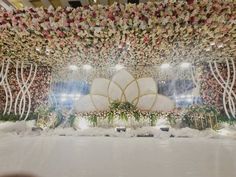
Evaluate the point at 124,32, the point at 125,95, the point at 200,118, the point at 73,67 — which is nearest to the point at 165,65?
the point at 125,95

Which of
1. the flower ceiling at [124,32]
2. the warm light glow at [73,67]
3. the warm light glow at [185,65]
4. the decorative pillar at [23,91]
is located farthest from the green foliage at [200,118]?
the decorative pillar at [23,91]

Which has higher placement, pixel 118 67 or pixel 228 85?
pixel 118 67

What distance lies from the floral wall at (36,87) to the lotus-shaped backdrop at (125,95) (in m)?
1.10

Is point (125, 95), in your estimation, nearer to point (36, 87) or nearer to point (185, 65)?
point (185, 65)

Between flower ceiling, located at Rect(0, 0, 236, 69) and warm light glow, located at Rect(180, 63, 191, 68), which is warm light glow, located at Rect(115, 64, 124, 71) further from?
warm light glow, located at Rect(180, 63, 191, 68)

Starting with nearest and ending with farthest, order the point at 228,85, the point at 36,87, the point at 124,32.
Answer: the point at 124,32
the point at 228,85
the point at 36,87

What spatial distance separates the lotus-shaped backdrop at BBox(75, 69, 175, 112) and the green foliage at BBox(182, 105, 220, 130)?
131 centimetres

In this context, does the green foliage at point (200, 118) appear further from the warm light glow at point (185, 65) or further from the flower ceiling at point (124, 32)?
the warm light glow at point (185, 65)

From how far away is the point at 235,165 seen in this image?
2260 mm

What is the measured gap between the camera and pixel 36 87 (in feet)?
22.4

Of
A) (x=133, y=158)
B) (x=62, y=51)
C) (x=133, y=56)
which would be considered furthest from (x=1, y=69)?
(x=133, y=158)

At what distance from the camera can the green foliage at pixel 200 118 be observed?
4.88 m

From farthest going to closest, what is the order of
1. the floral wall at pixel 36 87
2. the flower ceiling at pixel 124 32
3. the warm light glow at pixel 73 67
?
1. the warm light glow at pixel 73 67
2. the floral wall at pixel 36 87
3. the flower ceiling at pixel 124 32

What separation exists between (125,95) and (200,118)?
2384mm
